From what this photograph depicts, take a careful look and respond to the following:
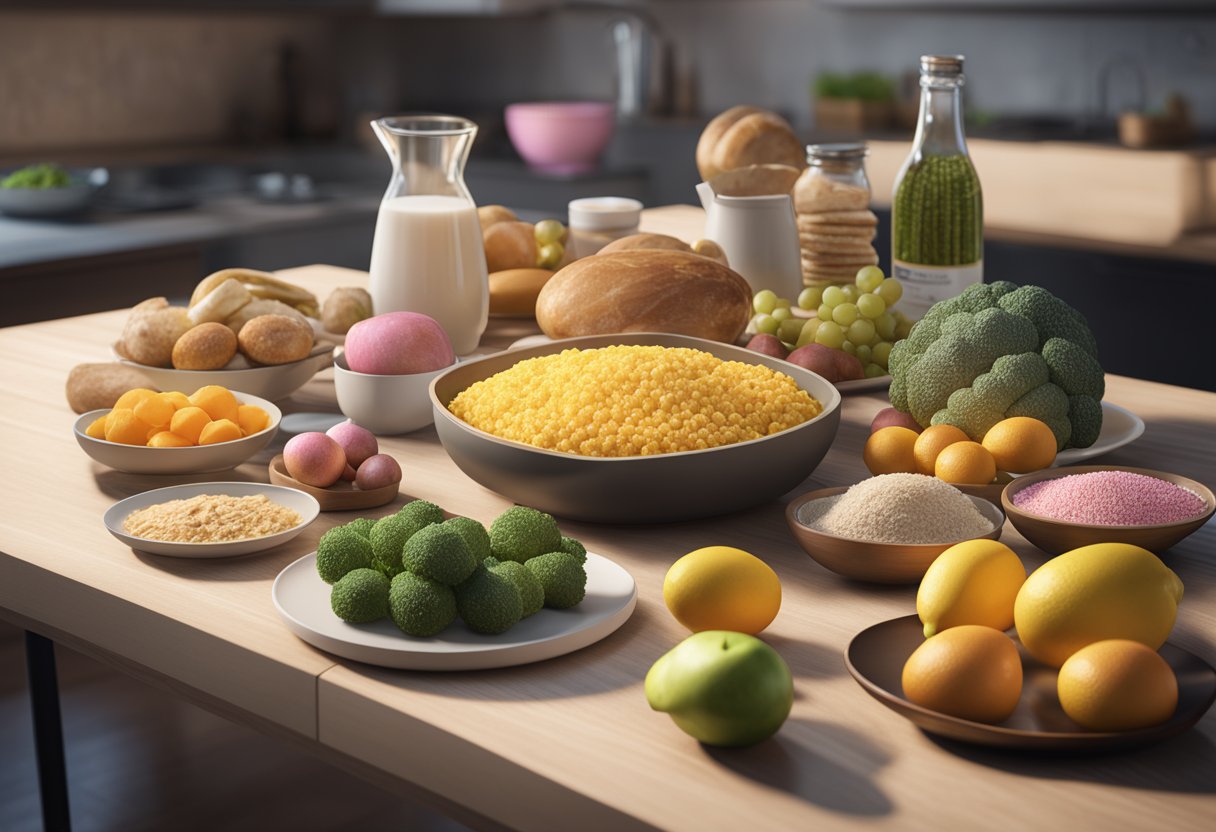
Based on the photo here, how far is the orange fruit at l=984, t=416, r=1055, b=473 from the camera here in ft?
3.70

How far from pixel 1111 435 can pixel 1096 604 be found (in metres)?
0.56

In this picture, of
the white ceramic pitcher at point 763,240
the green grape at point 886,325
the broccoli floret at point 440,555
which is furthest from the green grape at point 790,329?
the broccoli floret at point 440,555

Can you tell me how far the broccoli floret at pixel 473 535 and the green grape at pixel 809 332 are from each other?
0.72 metres

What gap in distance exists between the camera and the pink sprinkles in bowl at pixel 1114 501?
3.26ft

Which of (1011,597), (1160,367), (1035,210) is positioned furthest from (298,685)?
(1035,210)

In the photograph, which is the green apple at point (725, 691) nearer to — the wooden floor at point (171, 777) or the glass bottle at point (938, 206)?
the glass bottle at point (938, 206)

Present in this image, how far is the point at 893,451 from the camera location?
3.84ft

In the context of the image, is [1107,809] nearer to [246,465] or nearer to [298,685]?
[298,685]

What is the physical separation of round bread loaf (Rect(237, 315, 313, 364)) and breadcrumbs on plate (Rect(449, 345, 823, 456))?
265mm

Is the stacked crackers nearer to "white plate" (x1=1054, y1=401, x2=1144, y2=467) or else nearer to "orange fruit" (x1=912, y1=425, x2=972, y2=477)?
"white plate" (x1=1054, y1=401, x2=1144, y2=467)

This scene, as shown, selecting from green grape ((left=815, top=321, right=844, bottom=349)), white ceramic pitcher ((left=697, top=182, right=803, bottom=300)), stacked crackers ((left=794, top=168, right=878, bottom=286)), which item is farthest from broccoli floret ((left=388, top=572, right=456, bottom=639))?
stacked crackers ((left=794, top=168, right=878, bottom=286))

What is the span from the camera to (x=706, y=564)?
88 cm

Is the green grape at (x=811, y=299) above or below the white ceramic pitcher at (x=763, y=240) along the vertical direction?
below

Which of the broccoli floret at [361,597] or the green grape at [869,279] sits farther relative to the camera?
the green grape at [869,279]
